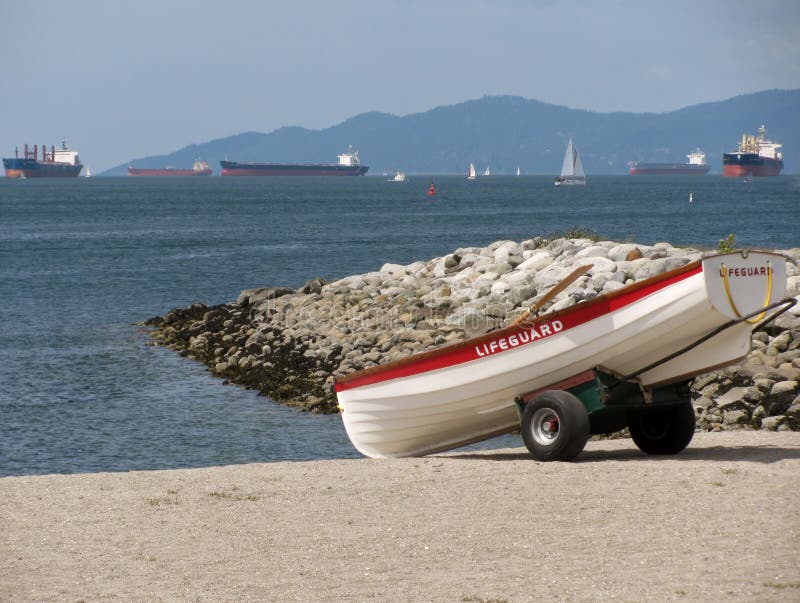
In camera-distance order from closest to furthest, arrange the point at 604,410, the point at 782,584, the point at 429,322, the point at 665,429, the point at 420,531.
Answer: the point at 782,584
the point at 420,531
the point at 604,410
the point at 665,429
the point at 429,322

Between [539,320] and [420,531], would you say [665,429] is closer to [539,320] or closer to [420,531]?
[539,320]

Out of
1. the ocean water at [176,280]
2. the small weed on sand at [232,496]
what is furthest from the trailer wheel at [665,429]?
the ocean water at [176,280]

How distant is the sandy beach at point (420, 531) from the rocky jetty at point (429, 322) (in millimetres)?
5677

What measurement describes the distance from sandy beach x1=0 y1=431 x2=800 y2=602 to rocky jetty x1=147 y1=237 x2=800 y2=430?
568 centimetres

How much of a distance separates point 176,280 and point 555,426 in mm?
39937

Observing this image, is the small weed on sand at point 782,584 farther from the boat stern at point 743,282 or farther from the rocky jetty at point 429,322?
the rocky jetty at point 429,322

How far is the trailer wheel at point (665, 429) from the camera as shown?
43.0ft

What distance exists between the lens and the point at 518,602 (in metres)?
7.96

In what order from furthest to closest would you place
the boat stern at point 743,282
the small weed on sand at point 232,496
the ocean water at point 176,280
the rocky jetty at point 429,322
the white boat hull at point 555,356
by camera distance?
1. the ocean water at point 176,280
2. the rocky jetty at point 429,322
3. the white boat hull at point 555,356
4. the boat stern at point 743,282
5. the small weed on sand at point 232,496

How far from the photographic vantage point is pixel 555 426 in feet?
41.6

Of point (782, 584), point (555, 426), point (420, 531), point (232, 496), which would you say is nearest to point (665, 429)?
point (555, 426)

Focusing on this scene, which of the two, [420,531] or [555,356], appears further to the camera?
[555,356]

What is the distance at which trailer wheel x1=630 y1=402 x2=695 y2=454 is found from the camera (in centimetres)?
1311

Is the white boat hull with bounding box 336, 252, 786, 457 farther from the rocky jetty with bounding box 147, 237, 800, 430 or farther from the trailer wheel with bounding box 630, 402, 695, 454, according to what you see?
the rocky jetty with bounding box 147, 237, 800, 430
